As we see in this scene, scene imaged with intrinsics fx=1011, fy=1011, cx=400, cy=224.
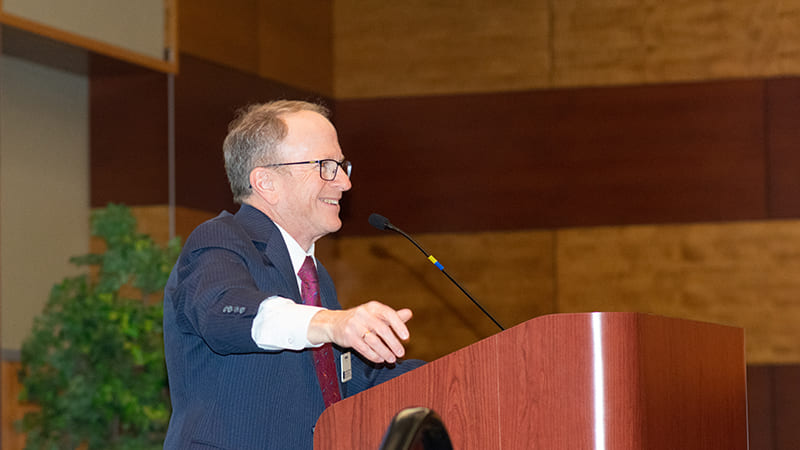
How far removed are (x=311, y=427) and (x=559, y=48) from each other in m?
4.28

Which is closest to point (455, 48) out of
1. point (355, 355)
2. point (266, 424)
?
A: point (355, 355)

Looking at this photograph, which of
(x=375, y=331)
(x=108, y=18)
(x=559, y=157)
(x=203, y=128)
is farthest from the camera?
(x=559, y=157)

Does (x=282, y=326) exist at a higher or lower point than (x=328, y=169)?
lower

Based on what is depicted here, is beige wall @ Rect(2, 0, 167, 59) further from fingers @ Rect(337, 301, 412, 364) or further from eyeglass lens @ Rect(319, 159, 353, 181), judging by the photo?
fingers @ Rect(337, 301, 412, 364)

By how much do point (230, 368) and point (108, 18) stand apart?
3014mm

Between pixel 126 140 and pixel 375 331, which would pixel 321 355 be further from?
pixel 126 140

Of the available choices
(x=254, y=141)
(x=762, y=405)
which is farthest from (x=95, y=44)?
(x=762, y=405)

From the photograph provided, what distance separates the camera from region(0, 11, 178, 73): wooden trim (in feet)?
13.2

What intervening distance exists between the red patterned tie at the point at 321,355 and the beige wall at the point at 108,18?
2397 millimetres

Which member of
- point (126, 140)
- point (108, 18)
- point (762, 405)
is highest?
point (108, 18)

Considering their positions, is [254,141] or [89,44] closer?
[254,141]

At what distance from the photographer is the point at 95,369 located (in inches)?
154

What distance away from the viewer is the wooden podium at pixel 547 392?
1.61 metres

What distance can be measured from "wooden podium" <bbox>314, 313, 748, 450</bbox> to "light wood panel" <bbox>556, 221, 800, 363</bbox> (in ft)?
12.9
